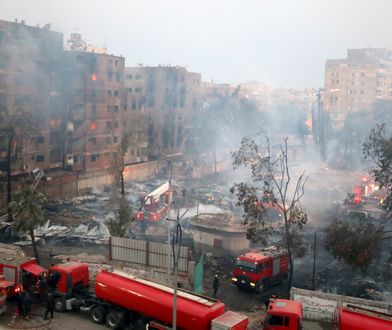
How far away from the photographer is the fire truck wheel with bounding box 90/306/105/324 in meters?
18.0

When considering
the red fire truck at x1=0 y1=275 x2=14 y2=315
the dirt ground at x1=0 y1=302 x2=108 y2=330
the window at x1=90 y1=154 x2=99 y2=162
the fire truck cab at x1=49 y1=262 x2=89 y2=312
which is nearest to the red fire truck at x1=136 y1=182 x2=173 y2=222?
the fire truck cab at x1=49 y1=262 x2=89 y2=312

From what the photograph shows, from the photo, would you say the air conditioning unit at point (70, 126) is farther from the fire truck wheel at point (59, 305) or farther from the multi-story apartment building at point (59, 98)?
the fire truck wheel at point (59, 305)

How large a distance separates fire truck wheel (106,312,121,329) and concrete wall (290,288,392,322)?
7.44 meters

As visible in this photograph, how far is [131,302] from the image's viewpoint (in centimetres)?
1702

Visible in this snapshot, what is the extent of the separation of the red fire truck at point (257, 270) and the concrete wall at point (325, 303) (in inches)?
165

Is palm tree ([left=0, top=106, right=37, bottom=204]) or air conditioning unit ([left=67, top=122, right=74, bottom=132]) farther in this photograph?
air conditioning unit ([left=67, top=122, right=74, bottom=132])

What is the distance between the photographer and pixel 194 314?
1562 cm

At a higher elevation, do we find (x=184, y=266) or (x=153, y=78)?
(x=153, y=78)

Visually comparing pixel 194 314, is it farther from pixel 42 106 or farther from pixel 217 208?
pixel 42 106

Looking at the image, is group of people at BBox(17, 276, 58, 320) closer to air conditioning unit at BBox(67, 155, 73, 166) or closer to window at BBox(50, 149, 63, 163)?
window at BBox(50, 149, 63, 163)

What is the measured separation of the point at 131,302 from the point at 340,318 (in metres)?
7.44

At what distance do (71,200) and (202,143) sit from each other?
125 ft

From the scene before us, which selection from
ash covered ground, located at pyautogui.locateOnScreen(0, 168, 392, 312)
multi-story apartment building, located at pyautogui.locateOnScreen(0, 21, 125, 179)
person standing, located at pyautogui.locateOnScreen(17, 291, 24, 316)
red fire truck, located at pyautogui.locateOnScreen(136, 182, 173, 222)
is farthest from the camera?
multi-story apartment building, located at pyautogui.locateOnScreen(0, 21, 125, 179)

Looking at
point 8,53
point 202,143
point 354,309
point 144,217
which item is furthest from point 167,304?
point 202,143
